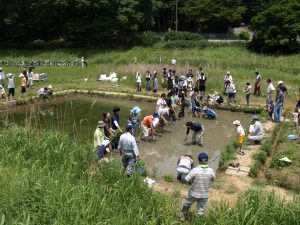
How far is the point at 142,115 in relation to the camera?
697 inches

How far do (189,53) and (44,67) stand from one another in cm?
1201

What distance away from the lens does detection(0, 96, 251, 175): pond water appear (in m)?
12.5

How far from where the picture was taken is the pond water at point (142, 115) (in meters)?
12.5

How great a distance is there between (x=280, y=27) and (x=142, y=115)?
73.8 ft

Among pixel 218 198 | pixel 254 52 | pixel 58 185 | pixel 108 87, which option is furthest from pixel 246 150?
pixel 254 52

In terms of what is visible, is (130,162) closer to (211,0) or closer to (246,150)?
(246,150)

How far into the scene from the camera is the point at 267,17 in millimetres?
36094

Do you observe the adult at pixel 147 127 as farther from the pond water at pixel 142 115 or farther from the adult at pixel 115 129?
the adult at pixel 115 129

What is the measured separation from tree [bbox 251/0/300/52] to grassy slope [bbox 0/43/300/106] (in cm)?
207

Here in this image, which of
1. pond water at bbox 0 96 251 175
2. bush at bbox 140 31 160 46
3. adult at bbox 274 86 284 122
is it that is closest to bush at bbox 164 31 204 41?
bush at bbox 140 31 160 46

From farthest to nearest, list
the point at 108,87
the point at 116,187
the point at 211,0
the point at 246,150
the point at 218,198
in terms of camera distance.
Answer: the point at 211,0, the point at 108,87, the point at 246,150, the point at 218,198, the point at 116,187

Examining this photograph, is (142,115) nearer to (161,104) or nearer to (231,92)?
(161,104)

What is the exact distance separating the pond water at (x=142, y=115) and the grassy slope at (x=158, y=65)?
8.58 ft

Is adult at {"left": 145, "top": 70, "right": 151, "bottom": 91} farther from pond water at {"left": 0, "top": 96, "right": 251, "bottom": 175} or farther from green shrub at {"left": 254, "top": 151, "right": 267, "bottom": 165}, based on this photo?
green shrub at {"left": 254, "top": 151, "right": 267, "bottom": 165}
